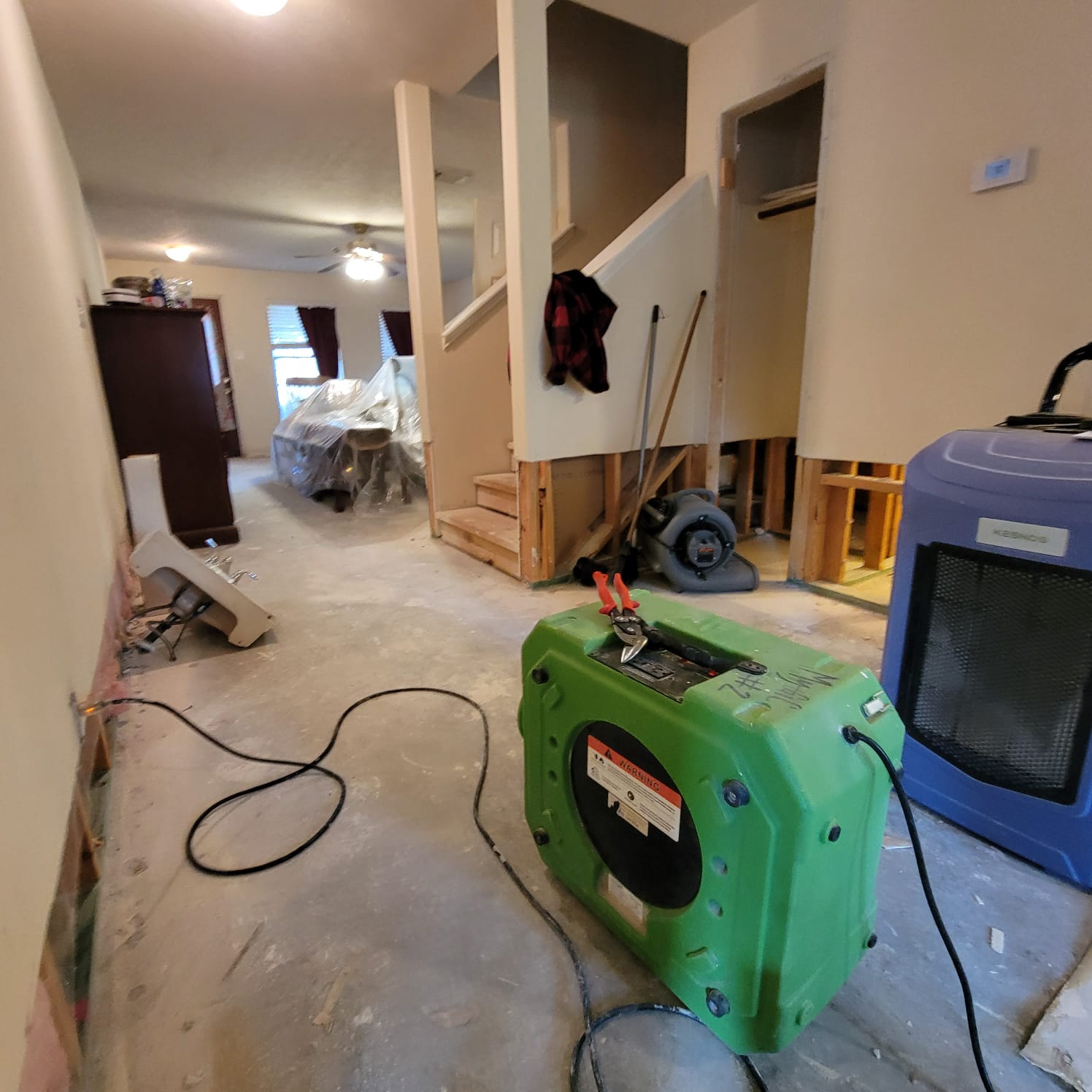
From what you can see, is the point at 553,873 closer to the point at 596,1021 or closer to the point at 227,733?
the point at 596,1021

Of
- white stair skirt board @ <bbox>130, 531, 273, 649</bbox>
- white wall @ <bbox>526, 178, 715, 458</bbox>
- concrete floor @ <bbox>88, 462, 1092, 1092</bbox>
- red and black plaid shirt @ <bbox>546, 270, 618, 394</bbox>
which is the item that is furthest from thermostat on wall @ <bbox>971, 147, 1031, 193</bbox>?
white stair skirt board @ <bbox>130, 531, 273, 649</bbox>

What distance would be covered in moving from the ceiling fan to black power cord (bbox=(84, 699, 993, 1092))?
18.8ft

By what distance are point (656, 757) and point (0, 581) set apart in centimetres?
115

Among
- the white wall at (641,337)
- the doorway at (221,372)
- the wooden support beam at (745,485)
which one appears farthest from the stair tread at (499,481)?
the doorway at (221,372)

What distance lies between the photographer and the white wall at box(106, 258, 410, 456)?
8.08 m

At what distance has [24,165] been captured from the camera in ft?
7.02

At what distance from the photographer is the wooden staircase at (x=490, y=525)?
→ 3279 millimetres

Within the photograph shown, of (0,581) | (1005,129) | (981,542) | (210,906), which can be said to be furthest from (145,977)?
(1005,129)

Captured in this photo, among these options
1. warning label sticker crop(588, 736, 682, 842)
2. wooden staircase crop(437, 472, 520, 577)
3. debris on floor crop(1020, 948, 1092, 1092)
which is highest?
warning label sticker crop(588, 736, 682, 842)

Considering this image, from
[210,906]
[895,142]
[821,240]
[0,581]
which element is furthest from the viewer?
[821,240]

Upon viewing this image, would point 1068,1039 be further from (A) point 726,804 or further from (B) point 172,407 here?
(B) point 172,407

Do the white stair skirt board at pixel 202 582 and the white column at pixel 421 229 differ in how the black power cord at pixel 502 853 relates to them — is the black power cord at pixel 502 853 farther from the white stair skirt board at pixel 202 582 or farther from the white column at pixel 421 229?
the white column at pixel 421 229

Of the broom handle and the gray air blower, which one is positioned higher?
the broom handle

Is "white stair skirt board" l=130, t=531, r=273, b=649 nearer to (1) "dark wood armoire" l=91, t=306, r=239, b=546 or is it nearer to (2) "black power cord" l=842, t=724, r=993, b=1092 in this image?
(1) "dark wood armoire" l=91, t=306, r=239, b=546
